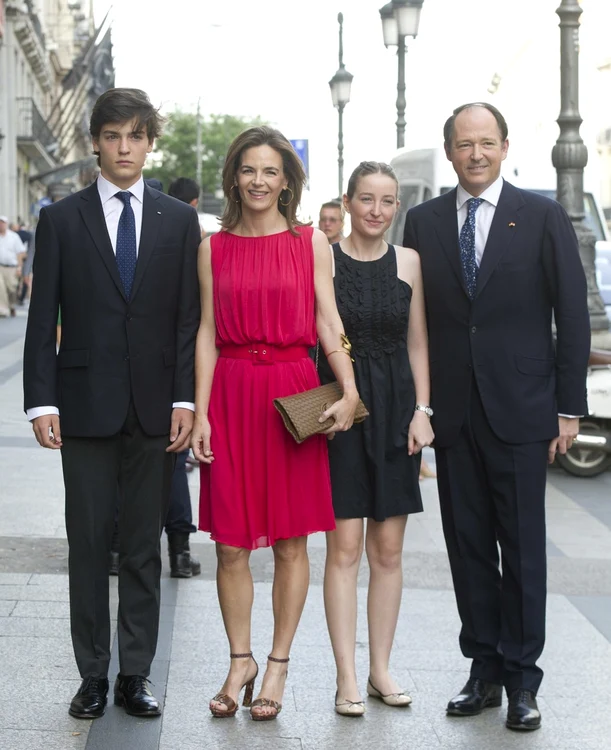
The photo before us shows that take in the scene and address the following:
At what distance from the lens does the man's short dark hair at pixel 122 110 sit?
4754 mm

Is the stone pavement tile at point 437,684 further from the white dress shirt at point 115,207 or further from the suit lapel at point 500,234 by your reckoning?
the suit lapel at point 500,234

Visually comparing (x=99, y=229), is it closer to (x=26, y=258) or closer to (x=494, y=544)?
(x=494, y=544)

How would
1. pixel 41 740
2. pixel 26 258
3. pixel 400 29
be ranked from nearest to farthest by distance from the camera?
pixel 41 740
pixel 400 29
pixel 26 258

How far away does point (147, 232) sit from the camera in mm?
4848

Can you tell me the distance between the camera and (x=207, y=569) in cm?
724

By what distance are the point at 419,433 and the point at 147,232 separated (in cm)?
119

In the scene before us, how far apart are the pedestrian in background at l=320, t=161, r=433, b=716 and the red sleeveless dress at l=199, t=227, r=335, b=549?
17 cm

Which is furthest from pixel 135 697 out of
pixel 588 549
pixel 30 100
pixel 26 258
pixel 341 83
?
pixel 30 100

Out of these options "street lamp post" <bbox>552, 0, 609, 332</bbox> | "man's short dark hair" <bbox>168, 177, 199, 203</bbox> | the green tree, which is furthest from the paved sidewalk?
the green tree

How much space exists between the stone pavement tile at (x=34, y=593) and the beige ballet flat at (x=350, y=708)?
1.83 m

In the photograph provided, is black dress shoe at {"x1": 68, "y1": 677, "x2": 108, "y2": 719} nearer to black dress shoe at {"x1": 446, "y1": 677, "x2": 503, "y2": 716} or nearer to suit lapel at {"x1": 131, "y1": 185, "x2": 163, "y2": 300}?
black dress shoe at {"x1": 446, "y1": 677, "x2": 503, "y2": 716}

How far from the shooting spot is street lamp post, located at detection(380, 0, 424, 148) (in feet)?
65.9

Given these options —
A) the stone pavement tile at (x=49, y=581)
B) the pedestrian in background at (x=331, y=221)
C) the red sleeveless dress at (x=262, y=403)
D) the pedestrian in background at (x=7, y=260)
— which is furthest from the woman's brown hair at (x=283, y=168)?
the pedestrian in background at (x=7, y=260)

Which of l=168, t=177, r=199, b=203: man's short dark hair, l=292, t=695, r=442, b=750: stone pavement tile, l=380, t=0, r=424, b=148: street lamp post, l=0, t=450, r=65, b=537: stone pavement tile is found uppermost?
l=380, t=0, r=424, b=148: street lamp post
